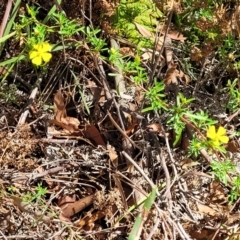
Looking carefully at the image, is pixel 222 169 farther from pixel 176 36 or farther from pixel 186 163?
pixel 176 36

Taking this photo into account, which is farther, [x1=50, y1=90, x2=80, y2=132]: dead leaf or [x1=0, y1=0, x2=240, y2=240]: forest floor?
→ [x1=50, y1=90, x2=80, y2=132]: dead leaf

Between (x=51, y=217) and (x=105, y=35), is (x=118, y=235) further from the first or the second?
(x=105, y=35)

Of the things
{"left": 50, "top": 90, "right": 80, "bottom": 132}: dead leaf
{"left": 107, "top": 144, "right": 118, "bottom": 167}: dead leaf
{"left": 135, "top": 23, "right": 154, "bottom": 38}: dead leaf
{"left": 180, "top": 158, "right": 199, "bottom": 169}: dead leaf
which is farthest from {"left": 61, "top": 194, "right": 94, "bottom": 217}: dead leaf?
{"left": 135, "top": 23, "right": 154, "bottom": 38}: dead leaf

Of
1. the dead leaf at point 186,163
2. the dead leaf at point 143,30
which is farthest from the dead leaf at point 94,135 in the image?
the dead leaf at point 143,30

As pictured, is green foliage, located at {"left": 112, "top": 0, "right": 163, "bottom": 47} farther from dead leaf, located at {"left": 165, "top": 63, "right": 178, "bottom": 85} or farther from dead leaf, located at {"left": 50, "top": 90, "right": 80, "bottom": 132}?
dead leaf, located at {"left": 50, "top": 90, "right": 80, "bottom": 132}

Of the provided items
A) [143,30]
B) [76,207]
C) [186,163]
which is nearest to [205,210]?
[186,163]

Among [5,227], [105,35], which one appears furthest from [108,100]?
[5,227]

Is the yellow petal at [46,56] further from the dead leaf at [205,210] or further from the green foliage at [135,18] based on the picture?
the dead leaf at [205,210]

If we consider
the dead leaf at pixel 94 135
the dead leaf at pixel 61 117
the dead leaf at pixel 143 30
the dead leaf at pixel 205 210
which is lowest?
the dead leaf at pixel 205 210
